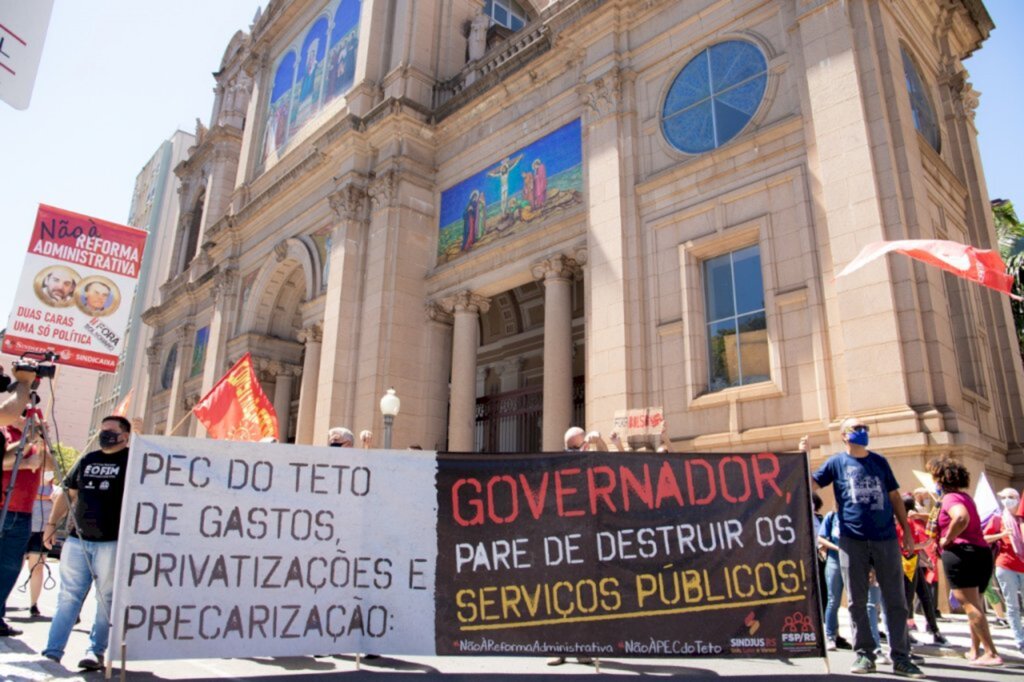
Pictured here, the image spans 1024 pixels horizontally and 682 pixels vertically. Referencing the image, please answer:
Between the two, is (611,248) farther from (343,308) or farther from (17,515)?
(17,515)

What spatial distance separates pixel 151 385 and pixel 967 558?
38457 millimetres

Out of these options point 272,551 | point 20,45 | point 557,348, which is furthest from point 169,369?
point 20,45

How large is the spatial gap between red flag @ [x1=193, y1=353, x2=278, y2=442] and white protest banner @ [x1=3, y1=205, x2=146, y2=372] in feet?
7.72

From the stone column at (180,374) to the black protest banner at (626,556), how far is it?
29251 mm

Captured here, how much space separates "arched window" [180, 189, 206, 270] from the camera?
39.8 metres

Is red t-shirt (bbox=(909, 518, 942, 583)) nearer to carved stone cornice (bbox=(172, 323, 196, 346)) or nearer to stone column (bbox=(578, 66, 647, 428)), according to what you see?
stone column (bbox=(578, 66, 647, 428))

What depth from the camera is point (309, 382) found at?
2348cm

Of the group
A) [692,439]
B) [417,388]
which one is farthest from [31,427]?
[417,388]

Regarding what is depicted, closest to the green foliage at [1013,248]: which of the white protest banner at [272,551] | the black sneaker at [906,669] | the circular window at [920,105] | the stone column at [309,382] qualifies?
the circular window at [920,105]

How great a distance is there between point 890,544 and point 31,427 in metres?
7.47

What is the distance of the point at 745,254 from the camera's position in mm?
14000

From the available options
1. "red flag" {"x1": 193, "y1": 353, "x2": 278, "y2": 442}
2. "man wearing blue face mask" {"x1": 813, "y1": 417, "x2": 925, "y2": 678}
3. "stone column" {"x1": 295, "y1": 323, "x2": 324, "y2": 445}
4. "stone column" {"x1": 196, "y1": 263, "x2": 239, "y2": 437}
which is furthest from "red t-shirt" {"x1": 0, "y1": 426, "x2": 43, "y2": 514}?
"stone column" {"x1": 196, "y1": 263, "x2": 239, "y2": 437}

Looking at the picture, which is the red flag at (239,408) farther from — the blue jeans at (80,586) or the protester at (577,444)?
the blue jeans at (80,586)

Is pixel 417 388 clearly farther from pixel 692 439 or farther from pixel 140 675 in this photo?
pixel 140 675
